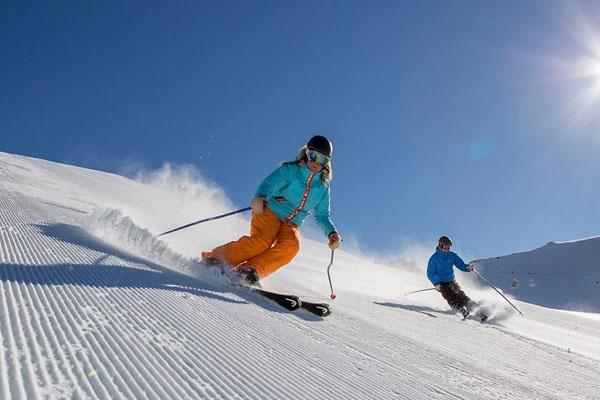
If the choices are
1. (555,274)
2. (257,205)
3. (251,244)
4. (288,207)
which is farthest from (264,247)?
(555,274)

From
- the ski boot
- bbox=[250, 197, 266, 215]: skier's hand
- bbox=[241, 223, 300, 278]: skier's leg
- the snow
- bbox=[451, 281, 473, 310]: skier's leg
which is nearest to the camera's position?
the snow

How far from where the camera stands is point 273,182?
521 centimetres

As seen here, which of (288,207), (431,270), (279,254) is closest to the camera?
(279,254)

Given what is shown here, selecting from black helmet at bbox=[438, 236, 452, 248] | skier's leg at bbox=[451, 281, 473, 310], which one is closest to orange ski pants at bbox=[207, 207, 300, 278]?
skier's leg at bbox=[451, 281, 473, 310]

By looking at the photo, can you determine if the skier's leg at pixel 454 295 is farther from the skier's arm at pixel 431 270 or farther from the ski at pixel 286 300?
the ski at pixel 286 300

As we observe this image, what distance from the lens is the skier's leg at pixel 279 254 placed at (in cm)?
441

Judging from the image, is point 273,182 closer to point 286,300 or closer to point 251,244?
point 251,244

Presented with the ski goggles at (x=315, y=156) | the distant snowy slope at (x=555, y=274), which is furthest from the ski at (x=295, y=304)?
the distant snowy slope at (x=555, y=274)

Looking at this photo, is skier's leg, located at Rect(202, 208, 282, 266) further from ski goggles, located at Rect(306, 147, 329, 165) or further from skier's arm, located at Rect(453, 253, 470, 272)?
skier's arm, located at Rect(453, 253, 470, 272)

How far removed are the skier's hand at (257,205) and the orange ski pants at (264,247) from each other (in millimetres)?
117

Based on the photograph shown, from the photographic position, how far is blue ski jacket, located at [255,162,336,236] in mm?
5156

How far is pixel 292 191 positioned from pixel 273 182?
25 cm

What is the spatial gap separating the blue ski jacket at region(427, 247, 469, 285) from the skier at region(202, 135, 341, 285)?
4443mm

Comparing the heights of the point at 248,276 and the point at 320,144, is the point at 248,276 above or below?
below
